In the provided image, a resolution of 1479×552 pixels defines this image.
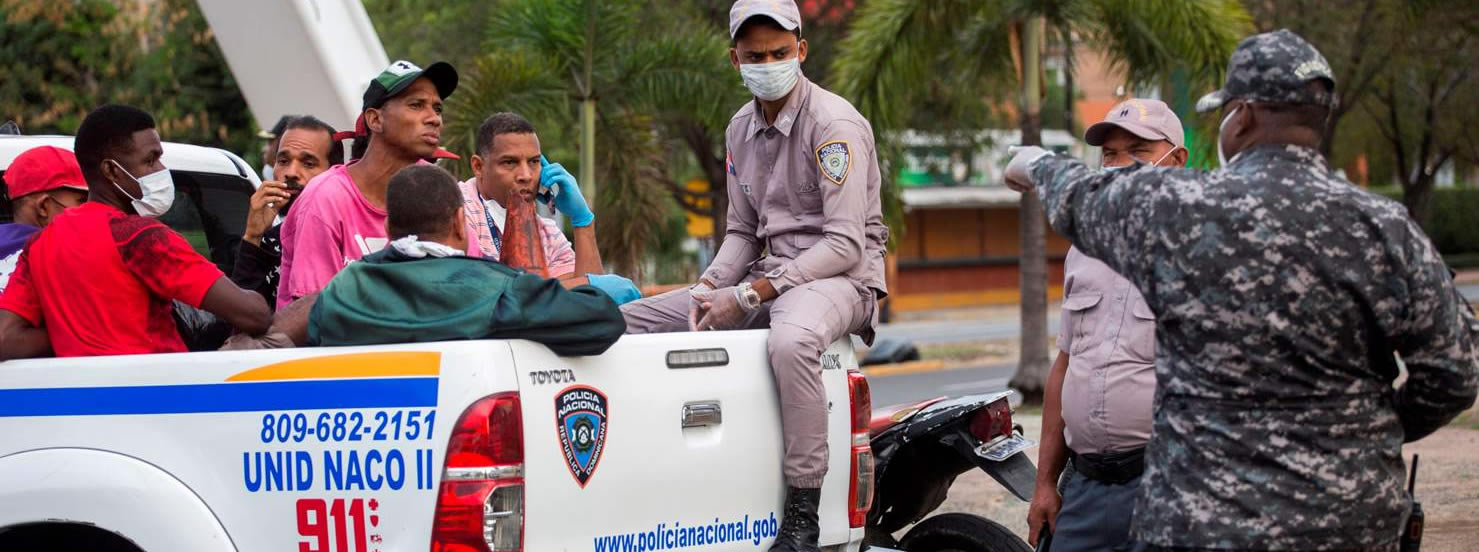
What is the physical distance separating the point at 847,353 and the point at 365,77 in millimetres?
6276

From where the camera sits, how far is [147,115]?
14.8ft

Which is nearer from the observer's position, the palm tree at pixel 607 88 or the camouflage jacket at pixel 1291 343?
the camouflage jacket at pixel 1291 343

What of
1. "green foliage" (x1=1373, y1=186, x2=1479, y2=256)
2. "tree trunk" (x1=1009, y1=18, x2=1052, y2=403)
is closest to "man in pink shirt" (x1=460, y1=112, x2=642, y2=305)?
"tree trunk" (x1=1009, y1=18, x2=1052, y2=403)

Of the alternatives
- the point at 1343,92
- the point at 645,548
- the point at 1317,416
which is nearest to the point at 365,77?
the point at 645,548

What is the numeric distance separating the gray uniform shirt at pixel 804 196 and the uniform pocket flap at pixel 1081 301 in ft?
2.61

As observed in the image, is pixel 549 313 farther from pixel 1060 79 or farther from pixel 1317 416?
pixel 1060 79

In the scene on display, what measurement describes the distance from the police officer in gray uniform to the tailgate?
385mm

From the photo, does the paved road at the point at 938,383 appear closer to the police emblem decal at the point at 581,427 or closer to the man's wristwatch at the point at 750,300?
the man's wristwatch at the point at 750,300

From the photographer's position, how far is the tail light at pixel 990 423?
17.3 ft

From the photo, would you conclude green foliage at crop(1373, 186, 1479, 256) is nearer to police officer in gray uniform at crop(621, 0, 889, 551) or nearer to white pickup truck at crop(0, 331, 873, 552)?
police officer in gray uniform at crop(621, 0, 889, 551)

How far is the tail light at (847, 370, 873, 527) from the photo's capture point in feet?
15.4

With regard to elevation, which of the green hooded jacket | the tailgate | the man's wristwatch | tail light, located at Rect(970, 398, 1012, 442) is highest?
the green hooded jacket

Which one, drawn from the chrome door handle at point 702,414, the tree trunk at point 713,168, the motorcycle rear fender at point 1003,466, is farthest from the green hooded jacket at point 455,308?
the tree trunk at point 713,168

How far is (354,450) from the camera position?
3592 millimetres
